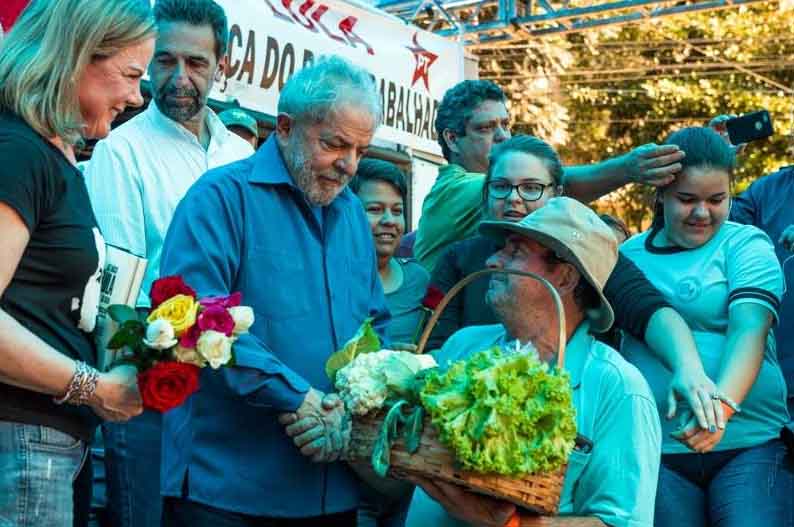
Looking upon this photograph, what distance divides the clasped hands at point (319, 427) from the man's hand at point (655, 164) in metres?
1.50

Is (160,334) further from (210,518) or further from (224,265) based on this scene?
(210,518)

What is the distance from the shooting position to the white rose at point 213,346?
2.78 m

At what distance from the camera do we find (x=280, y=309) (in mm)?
3398

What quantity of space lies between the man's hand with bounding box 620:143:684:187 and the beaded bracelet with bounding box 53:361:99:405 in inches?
83.5

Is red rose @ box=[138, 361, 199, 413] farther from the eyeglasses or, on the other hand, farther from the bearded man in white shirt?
the eyeglasses

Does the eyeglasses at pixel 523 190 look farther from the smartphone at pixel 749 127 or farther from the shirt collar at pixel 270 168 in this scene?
the smartphone at pixel 749 127

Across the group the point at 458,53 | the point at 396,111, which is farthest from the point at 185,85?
the point at 458,53

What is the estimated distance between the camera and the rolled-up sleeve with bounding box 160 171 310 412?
124 inches

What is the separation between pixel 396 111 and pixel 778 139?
11145 millimetres

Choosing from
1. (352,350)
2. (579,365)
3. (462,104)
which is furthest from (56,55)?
(462,104)

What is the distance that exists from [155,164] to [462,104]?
1.61 meters

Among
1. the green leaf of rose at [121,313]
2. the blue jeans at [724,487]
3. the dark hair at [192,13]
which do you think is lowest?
the blue jeans at [724,487]

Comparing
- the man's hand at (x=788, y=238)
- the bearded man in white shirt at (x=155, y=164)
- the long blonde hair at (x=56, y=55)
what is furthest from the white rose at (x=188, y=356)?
the man's hand at (x=788, y=238)

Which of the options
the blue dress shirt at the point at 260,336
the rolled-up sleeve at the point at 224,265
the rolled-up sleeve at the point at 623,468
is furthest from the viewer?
the blue dress shirt at the point at 260,336
